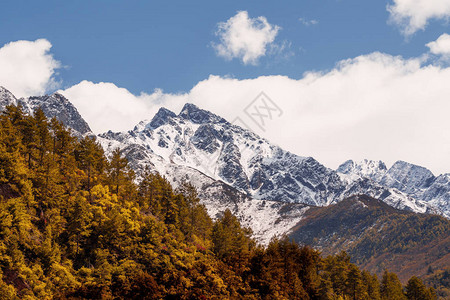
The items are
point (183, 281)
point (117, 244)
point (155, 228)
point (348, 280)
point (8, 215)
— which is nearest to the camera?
point (8, 215)

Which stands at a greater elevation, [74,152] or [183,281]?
[74,152]

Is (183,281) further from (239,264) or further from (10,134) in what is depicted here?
(10,134)

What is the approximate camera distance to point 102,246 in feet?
235

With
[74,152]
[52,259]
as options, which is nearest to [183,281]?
[52,259]

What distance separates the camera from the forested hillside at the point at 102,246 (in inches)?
2350

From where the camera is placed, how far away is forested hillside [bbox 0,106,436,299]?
196 ft

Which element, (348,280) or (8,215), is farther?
(348,280)

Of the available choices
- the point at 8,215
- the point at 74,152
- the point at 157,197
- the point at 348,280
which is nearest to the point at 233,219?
the point at 157,197

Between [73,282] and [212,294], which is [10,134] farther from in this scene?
[212,294]

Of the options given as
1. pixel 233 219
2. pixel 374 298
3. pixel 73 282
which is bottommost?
pixel 374 298

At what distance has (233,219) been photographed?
112438mm

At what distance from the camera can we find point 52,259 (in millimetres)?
60344

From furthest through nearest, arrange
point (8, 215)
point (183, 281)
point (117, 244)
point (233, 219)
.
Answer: point (233, 219)
point (117, 244)
point (183, 281)
point (8, 215)

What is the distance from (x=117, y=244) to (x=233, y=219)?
4385cm
